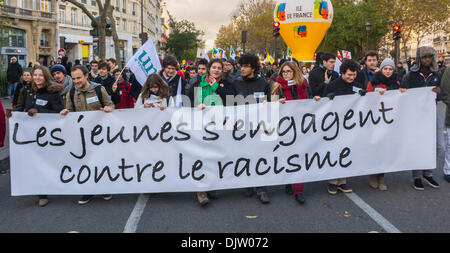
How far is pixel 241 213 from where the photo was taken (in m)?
4.68

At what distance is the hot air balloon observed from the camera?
74.9 ft

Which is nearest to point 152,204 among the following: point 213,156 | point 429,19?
point 213,156

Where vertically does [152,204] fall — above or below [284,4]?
below

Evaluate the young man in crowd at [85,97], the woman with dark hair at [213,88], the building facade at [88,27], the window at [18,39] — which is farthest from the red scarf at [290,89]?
the window at [18,39]

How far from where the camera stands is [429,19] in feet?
113

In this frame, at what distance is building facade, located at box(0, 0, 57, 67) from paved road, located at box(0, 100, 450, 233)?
37.4 m

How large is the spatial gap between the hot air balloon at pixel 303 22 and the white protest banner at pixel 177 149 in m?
18.9

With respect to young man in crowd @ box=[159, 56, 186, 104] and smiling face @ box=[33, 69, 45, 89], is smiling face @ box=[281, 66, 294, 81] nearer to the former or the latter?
young man in crowd @ box=[159, 56, 186, 104]

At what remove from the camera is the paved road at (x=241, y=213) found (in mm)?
4223

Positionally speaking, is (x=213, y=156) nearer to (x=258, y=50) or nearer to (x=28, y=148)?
(x=28, y=148)

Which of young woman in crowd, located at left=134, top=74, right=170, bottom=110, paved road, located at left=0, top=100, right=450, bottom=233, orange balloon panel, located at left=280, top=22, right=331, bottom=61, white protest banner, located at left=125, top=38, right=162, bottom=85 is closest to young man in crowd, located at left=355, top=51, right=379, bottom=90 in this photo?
paved road, located at left=0, top=100, right=450, bottom=233

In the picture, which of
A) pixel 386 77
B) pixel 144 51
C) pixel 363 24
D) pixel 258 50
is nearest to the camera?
pixel 386 77

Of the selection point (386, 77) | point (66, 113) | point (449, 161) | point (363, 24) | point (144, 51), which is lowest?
point (449, 161)

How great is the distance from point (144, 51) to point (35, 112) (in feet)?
7.27
